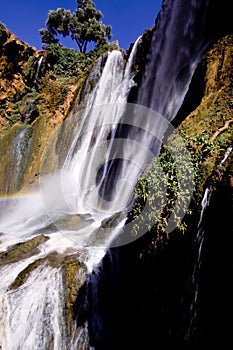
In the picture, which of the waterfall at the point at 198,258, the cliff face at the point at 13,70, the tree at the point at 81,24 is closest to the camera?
the waterfall at the point at 198,258

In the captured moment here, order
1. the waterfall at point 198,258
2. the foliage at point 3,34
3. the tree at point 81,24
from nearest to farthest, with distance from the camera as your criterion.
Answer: the waterfall at point 198,258
the foliage at point 3,34
the tree at point 81,24

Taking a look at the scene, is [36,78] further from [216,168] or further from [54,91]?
[216,168]

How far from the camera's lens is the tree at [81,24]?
103 feet

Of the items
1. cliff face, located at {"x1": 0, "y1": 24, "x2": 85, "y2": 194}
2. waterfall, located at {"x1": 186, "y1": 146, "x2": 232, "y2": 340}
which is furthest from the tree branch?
cliff face, located at {"x1": 0, "y1": 24, "x2": 85, "y2": 194}

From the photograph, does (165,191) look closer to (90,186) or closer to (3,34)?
(90,186)

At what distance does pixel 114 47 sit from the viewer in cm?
1495

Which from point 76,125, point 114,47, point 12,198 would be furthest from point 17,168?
point 114,47

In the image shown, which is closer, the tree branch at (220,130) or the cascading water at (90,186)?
the tree branch at (220,130)

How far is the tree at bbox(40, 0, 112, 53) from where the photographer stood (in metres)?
31.4

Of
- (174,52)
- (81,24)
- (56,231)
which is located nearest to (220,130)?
(56,231)

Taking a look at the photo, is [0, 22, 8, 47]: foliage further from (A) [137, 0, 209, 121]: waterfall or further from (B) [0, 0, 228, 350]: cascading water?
(A) [137, 0, 209, 121]: waterfall

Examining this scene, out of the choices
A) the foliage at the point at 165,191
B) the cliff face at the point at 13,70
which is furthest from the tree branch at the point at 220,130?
the cliff face at the point at 13,70

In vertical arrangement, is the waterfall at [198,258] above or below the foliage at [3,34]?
below

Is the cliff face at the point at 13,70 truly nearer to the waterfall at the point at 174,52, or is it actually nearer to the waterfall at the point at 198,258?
the waterfall at the point at 174,52
